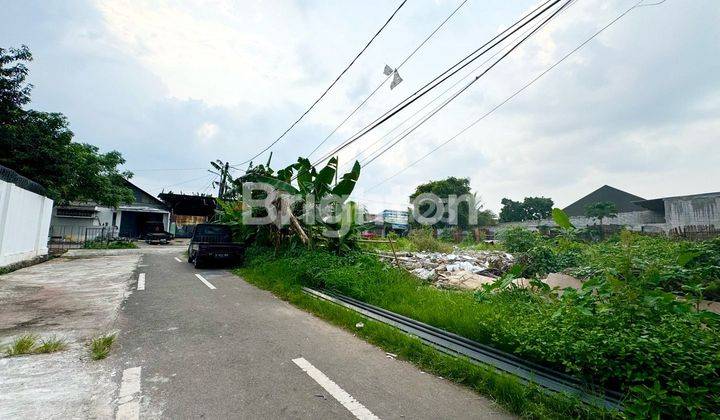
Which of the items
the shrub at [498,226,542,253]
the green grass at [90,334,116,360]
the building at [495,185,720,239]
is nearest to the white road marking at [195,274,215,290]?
the green grass at [90,334,116,360]

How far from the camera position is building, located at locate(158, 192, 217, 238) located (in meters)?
34.2

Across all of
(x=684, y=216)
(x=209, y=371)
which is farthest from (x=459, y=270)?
(x=684, y=216)

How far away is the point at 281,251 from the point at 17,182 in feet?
27.8

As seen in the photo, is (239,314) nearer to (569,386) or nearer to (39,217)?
(569,386)

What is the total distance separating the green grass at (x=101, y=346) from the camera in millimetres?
3684

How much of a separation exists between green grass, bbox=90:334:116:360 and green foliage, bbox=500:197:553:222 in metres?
67.1

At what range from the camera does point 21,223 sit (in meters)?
10.8

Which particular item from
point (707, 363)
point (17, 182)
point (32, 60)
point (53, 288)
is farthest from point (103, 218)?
point (707, 363)

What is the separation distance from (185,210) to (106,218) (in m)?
8.99

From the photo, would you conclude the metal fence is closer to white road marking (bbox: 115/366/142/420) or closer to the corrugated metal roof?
white road marking (bbox: 115/366/142/420)

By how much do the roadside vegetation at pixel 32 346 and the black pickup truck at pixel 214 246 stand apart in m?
7.54

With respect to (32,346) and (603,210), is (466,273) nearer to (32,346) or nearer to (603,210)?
(32,346)

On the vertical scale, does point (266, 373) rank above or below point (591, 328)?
below

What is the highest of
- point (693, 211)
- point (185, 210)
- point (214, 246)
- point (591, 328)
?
point (185, 210)
